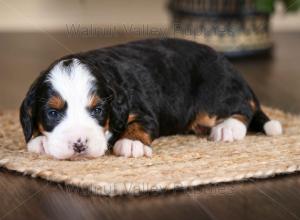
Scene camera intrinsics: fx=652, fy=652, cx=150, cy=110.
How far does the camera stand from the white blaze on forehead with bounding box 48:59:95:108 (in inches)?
98.9

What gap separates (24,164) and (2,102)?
1532mm

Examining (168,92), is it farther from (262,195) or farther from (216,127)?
(262,195)

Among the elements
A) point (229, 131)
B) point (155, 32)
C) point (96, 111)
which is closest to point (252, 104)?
point (229, 131)

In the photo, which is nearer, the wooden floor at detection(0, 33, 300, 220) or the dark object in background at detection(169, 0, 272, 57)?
the wooden floor at detection(0, 33, 300, 220)

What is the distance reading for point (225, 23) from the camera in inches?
→ 217

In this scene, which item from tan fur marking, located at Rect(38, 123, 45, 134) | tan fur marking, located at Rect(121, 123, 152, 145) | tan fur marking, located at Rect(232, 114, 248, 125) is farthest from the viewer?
tan fur marking, located at Rect(232, 114, 248, 125)

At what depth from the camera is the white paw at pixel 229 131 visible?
2994mm

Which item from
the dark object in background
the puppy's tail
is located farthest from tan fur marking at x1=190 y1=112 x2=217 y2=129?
the dark object in background

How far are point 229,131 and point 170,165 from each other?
55 cm

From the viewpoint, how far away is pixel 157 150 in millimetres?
2791

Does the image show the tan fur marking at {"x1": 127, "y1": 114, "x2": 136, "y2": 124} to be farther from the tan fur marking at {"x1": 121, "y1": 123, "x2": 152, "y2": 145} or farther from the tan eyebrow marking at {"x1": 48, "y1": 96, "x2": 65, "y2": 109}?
the tan eyebrow marking at {"x1": 48, "y1": 96, "x2": 65, "y2": 109}

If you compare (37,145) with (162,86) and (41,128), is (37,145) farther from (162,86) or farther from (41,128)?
(162,86)

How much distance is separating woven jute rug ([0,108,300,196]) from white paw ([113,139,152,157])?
37 mm

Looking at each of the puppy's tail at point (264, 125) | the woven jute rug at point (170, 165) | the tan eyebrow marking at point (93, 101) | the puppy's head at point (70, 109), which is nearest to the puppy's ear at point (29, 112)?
the puppy's head at point (70, 109)
